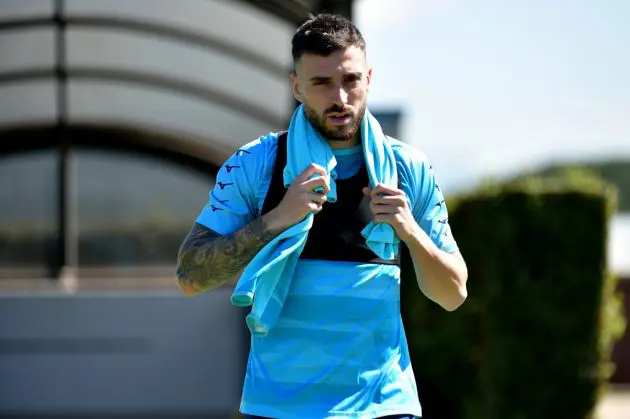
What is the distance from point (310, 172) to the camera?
2648mm

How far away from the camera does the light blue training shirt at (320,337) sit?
8.97 feet

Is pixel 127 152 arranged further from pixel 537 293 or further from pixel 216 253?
pixel 216 253

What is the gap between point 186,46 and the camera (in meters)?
10.4

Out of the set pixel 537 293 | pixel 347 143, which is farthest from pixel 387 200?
pixel 537 293

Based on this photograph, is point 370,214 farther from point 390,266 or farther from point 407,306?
point 407,306

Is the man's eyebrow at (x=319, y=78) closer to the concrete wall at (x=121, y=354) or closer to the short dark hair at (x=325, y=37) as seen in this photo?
the short dark hair at (x=325, y=37)

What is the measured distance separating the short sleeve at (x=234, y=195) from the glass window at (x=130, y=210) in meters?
8.60

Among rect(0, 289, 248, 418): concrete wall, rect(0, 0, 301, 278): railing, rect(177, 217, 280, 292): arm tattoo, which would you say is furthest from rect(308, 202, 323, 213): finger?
rect(0, 289, 248, 418): concrete wall

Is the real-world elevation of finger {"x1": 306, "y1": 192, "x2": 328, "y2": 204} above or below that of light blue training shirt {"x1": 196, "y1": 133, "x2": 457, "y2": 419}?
above

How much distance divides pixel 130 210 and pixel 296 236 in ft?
33.8

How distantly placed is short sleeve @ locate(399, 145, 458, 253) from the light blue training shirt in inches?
5.5

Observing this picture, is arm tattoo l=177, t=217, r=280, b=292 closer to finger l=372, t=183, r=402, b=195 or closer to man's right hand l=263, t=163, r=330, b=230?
man's right hand l=263, t=163, r=330, b=230

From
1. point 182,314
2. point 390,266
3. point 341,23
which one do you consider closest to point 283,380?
point 390,266

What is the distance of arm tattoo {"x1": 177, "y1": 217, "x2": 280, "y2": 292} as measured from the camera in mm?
2701
